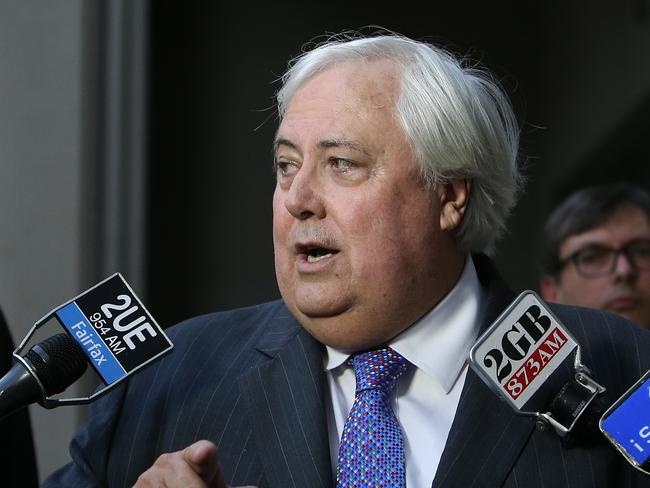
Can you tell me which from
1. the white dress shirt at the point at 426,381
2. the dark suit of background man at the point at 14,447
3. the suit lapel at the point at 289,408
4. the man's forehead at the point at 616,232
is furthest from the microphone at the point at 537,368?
the man's forehead at the point at 616,232

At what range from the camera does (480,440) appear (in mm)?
2158

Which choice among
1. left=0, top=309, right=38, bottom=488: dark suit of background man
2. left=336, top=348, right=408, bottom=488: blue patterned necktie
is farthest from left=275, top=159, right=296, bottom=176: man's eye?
left=0, top=309, right=38, bottom=488: dark suit of background man

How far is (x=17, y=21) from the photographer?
4.09 metres

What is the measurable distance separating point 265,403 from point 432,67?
82 centimetres

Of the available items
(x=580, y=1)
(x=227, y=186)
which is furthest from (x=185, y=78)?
(x=580, y=1)

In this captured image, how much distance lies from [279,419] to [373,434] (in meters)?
0.21

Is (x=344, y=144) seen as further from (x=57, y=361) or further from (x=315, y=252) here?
(x=57, y=361)

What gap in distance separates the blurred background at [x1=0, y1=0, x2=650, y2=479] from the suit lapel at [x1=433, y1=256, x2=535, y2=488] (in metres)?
1.01

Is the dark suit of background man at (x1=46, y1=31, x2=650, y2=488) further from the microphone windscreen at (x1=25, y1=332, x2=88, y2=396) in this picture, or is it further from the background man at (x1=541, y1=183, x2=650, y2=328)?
the background man at (x1=541, y1=183, x2=650, y2=328)

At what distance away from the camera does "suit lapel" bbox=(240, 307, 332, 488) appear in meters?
2.15

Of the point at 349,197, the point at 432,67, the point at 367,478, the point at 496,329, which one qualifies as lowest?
the point at 367,478

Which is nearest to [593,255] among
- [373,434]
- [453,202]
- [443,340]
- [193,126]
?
[453,202]

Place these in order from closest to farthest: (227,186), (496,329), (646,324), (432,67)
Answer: (496,329) < (432,67) < (646,324) < (227,186)

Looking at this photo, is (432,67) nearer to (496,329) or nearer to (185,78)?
(496,329)
